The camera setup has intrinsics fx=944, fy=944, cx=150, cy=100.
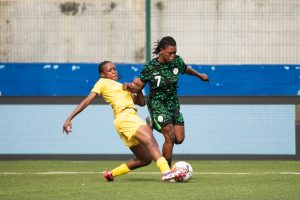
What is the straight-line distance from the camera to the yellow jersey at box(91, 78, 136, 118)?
11.8 meters

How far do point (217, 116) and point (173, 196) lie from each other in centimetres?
816

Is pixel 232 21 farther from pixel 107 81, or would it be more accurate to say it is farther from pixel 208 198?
pixel 208 198

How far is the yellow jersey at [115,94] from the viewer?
1180 centimetres

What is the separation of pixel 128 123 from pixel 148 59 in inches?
275

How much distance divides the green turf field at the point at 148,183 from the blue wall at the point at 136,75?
212cm

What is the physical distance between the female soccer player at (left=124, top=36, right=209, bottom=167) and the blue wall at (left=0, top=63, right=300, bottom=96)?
18.7 ft

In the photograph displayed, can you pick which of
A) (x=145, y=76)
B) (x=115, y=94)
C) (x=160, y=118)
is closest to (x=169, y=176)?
(x=160, y=118)

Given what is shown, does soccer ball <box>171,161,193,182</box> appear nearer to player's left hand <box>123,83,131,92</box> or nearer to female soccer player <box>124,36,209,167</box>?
female soccer player <box>124,36,209,167</box>

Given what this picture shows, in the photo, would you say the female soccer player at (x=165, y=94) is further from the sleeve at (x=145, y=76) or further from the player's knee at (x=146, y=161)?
the player's knee at (x=146, y=161)

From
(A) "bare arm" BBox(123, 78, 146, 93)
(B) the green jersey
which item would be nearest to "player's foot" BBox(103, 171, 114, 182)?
(B) the green jersey

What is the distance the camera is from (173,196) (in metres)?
9.59

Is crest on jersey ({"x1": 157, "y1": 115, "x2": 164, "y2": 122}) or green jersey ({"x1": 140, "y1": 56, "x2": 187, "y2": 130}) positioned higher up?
green jersey ({"x1": 140, "y1": 56, "x2": 187, "y2": 130})

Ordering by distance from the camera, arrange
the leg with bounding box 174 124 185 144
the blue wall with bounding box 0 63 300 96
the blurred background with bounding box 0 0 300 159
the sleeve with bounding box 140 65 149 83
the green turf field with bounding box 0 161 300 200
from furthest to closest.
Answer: the blue wall with bounding box 0 63 300 96 < the blurred background with bounding box 0 0 300 159 < the leg with bounding box 174 124 185 144 < the sleeve with bounding box 140 65 149 83 < the green turf field with bounding box 0 161 300 200

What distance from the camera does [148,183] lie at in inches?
457
